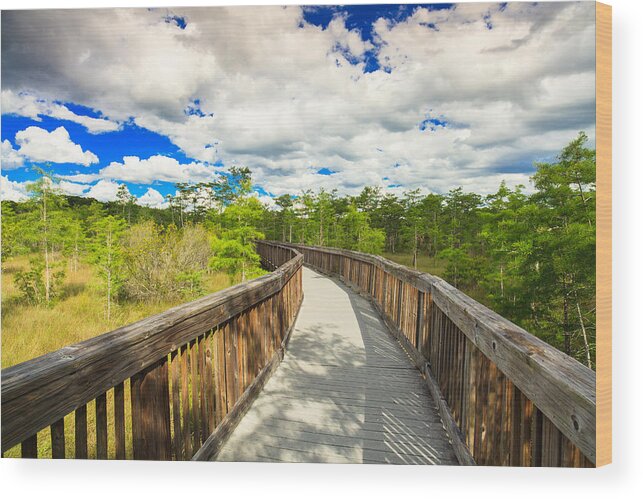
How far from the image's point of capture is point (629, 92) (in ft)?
6.42

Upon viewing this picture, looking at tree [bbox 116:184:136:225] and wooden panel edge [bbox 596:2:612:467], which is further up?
tree [bbox 116:184:136:225]

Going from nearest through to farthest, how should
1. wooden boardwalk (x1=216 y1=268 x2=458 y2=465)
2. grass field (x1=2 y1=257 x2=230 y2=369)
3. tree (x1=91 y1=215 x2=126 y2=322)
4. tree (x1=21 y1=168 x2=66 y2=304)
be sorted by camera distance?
wooden boardwalk (x1=216 y1=268 x2=458 y2=465) → grass field (x1=2 y1=257 x2=230 y2=369) → tree (x1=21 y1=168 x2=66 y2=304) → tree (x1=91 y1=215 x2=126 y2=322)

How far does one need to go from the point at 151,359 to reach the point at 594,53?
2970 mm

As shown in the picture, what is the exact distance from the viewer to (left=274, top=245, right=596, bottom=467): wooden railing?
94 centimetres

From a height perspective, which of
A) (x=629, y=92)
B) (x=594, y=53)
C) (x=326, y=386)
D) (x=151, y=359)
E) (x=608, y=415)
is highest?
(x=594, y=53)

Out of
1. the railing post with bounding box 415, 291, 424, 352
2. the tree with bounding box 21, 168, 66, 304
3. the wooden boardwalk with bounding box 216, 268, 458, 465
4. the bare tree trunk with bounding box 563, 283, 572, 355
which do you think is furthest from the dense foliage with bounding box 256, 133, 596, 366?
the tree with bounding box 21, 168, 66, 304

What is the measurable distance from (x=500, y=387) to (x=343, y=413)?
1095 millimetres

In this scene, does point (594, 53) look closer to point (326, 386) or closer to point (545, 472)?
point (545, 472)

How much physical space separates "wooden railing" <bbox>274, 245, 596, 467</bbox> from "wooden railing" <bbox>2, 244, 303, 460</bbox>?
4.14 feet

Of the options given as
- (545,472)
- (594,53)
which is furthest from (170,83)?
(545,472)

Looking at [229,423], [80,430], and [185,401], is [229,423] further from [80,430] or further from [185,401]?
[80,430]

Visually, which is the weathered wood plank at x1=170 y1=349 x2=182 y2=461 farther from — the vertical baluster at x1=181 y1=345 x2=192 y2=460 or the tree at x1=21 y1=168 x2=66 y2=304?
the tree at x1=21 y1=168 x2=66 y2=304

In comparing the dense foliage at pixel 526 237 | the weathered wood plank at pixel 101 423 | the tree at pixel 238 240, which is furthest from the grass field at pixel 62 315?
the dense foliage at pixel 526 237

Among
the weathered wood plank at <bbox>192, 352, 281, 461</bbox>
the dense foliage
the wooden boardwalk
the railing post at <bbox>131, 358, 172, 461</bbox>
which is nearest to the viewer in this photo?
the railing post at <bbox>131, 358, 172, 461</bbox>
